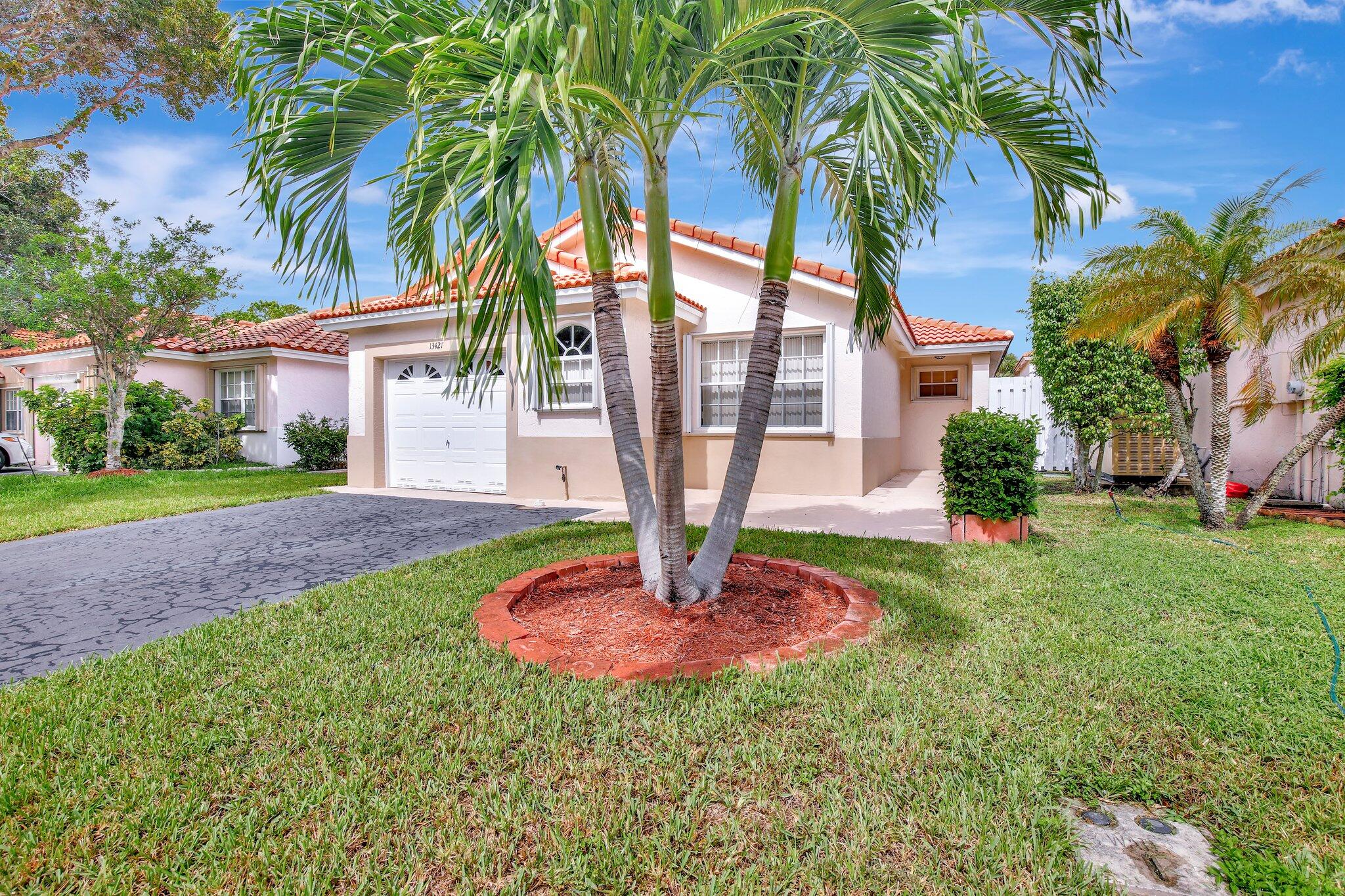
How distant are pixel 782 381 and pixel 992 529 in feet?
16.9

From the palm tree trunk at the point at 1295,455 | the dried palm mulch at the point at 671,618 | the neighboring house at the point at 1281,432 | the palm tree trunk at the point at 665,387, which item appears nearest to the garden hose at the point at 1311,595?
the palm tree trunk at the point at 1295,455

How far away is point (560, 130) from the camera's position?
3711 mm

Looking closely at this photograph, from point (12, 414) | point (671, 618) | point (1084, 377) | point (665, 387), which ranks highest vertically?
point (12, 414)

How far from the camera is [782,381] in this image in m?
11.3

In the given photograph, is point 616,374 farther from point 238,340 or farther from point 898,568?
point 238,340

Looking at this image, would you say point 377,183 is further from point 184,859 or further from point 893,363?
point 893,363

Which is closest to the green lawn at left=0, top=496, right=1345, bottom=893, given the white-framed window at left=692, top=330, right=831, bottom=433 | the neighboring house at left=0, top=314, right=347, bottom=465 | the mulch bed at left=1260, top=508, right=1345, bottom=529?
the mulch bed at left=1260, top=508, right=1345, bottom=529

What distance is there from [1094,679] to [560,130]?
4.36m

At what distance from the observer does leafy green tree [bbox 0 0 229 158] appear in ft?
44.9

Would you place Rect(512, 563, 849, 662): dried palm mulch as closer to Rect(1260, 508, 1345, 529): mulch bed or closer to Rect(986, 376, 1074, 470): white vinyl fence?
Rect(1260, 508, 1345, 529): mulch bed

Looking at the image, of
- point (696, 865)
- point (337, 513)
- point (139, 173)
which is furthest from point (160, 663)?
point (139, 173)

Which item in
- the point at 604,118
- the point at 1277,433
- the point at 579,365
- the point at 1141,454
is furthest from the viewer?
the point at 1141,454

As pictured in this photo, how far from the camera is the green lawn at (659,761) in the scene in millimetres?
2031

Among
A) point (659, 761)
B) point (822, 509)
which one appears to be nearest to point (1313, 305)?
point (822, 509)
